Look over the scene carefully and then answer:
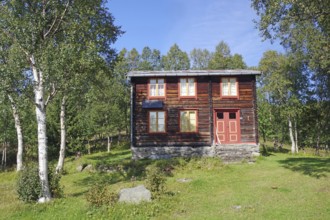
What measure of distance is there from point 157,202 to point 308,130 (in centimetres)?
3614

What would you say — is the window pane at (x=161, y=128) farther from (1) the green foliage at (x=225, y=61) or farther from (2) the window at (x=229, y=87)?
(1) the green foliage at (x=225, y=61)

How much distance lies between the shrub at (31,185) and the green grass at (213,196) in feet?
2.00

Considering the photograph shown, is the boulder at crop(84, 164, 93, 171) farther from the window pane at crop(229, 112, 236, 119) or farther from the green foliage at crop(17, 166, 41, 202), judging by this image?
the window pane at crop(229, 112, 236, 119)

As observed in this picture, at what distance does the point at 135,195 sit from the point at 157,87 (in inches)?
627

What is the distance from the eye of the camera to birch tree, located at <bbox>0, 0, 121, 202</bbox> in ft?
52.5

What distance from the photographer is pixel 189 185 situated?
18609 mm

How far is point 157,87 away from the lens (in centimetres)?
2931

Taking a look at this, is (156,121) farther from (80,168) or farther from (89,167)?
(80,168)

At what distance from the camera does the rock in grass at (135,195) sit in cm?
1431

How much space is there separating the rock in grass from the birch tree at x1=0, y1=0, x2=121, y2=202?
3810mm

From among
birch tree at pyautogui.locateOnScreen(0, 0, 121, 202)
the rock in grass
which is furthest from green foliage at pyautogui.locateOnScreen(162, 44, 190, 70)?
the rock in grass

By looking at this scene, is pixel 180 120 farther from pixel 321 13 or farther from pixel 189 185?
pixel 321 13

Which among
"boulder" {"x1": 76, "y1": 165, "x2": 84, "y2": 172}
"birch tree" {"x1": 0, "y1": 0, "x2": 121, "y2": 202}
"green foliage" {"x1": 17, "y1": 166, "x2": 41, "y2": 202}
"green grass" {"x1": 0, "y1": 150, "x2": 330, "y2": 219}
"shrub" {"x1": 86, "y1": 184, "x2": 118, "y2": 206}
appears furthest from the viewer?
"boulder" {"x1": 76, "y1": 165, "x2": 84, "y2": 172}

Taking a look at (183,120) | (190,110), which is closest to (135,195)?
(183,120)
